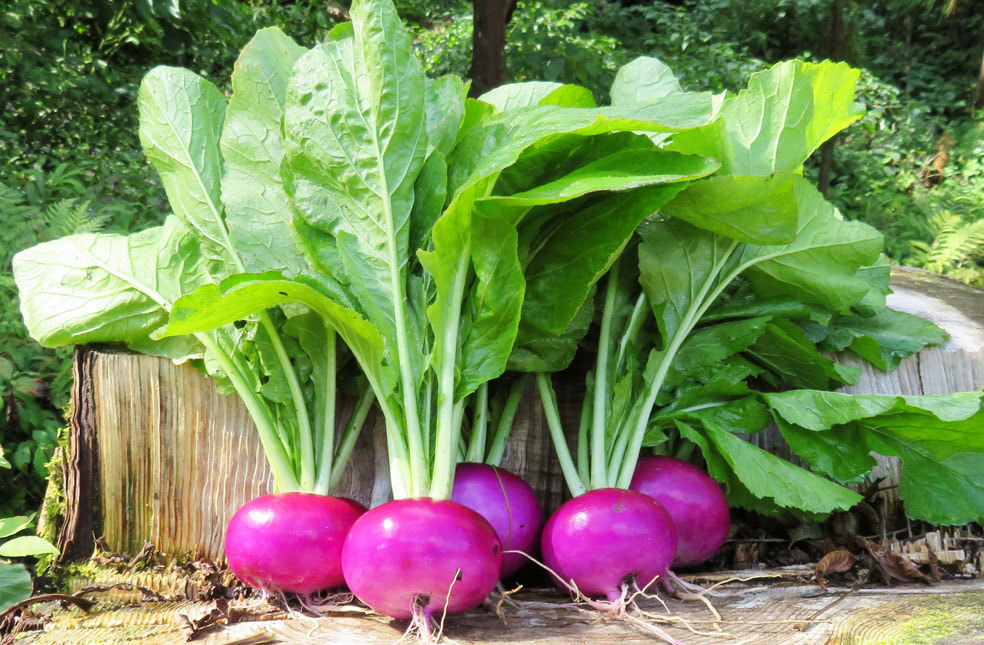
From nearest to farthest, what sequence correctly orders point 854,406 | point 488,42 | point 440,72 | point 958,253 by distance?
point 854,406 → point 488,42 → point 958,253 → point 440,72

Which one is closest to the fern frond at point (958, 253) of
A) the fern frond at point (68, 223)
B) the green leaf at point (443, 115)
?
the green leaf at point (443, 115)

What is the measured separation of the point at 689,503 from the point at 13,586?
1440mm

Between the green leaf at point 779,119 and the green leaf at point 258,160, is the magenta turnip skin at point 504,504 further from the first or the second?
the green leaf at point 779,119

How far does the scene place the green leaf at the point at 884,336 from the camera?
1787mm

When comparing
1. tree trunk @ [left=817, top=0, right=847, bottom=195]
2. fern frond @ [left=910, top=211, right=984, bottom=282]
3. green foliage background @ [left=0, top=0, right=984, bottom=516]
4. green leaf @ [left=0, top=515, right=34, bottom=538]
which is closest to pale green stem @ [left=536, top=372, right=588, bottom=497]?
green leaf @ [left=0, top=515, right=34, bottom=538]

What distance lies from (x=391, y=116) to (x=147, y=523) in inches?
43.8

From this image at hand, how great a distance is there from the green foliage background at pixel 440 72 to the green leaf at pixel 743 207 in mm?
1876

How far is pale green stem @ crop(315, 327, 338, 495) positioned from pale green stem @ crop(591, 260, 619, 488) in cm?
57

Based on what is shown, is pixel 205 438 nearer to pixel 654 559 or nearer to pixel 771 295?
pixel 654 559

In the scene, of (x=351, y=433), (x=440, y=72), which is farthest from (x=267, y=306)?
(x=440, y=72)

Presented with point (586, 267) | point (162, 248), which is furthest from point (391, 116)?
point (162, 248)

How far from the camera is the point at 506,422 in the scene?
170cm

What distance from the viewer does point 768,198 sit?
140 cm

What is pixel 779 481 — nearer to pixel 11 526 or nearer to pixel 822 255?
pixel 822 255
